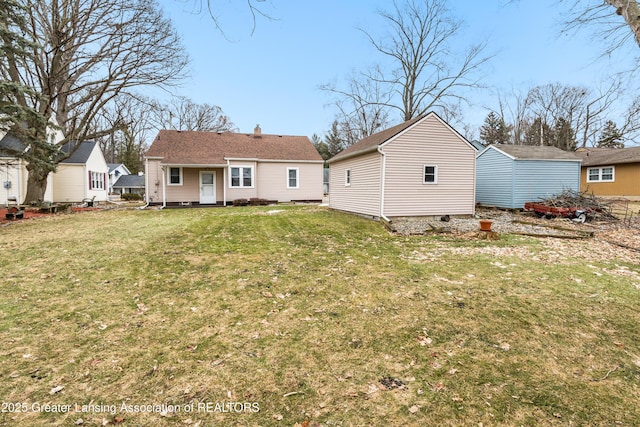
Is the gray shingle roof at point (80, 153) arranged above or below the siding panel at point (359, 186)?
above

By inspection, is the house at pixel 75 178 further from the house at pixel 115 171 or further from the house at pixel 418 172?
the house at pixel 115 171

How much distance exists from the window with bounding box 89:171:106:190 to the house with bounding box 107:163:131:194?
56.8 ft

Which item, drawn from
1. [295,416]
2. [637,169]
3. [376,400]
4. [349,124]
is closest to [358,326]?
[376,400]

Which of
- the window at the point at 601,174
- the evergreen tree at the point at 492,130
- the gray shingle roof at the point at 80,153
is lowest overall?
the window at the point at 601,174

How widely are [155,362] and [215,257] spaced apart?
11.7ft

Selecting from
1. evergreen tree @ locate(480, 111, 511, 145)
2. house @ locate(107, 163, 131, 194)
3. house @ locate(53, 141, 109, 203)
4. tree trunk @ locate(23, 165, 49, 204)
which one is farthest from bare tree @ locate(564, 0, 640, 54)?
house @ locate(107, 163, 131, 194)

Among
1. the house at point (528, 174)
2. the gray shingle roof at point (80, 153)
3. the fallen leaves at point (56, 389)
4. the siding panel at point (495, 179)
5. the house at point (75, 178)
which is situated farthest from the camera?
the gray shingle roof at point (80, 153)

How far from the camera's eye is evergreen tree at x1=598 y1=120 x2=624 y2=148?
37.7 metres

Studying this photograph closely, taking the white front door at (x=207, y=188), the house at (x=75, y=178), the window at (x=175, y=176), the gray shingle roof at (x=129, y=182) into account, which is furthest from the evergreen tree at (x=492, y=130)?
the gray shingle roof at (x=129, y=182)

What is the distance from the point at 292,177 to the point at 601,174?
24.2 meters

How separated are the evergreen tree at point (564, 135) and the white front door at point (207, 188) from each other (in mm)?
40708

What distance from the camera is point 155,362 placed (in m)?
2.99

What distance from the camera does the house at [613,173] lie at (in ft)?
72.2

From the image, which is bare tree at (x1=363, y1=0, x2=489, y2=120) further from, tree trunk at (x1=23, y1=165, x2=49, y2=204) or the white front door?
tree trunk at (x1=23, y1=165, x2=49, y2=204)
